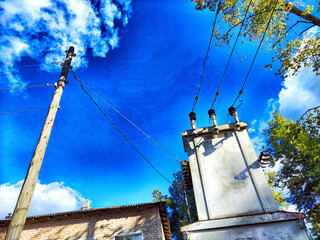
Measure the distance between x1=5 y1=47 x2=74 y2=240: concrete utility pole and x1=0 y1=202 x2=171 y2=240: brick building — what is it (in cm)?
798

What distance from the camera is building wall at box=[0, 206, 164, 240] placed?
10086mm

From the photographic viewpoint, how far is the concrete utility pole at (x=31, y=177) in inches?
129

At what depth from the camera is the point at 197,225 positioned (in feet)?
17.7

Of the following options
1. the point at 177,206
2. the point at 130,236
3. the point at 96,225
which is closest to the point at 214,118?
the point at 130,236

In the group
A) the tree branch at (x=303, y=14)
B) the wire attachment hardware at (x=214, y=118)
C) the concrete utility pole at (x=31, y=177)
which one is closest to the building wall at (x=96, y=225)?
the wire attachment hardware at (x=214, y=118)

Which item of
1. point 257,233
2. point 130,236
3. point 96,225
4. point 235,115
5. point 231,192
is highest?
point 235,115

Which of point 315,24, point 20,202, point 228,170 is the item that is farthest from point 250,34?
point 20,202

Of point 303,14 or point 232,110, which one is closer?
point 303,14

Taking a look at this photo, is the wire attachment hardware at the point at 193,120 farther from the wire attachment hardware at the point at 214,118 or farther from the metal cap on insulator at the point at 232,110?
the metal cap on insulator at the point at 232,110

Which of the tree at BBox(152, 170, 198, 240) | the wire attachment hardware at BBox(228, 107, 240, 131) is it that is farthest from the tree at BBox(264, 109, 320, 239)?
the tree at BBox(152, 170, 198, 240)

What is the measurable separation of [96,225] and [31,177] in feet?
28.0

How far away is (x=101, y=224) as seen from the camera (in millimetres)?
10492

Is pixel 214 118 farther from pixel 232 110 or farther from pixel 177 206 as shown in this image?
pixel 177 206

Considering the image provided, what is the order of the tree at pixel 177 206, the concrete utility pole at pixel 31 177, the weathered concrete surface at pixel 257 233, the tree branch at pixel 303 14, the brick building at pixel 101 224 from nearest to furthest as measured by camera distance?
1. the concrete utility pole at pixel 31 177
2. the weathered concrete surface at pixel 257 233
3. the tree branch at pixel 303 14
4. the brick building at pixel 101 224
5. the tree at pixel 177 206
